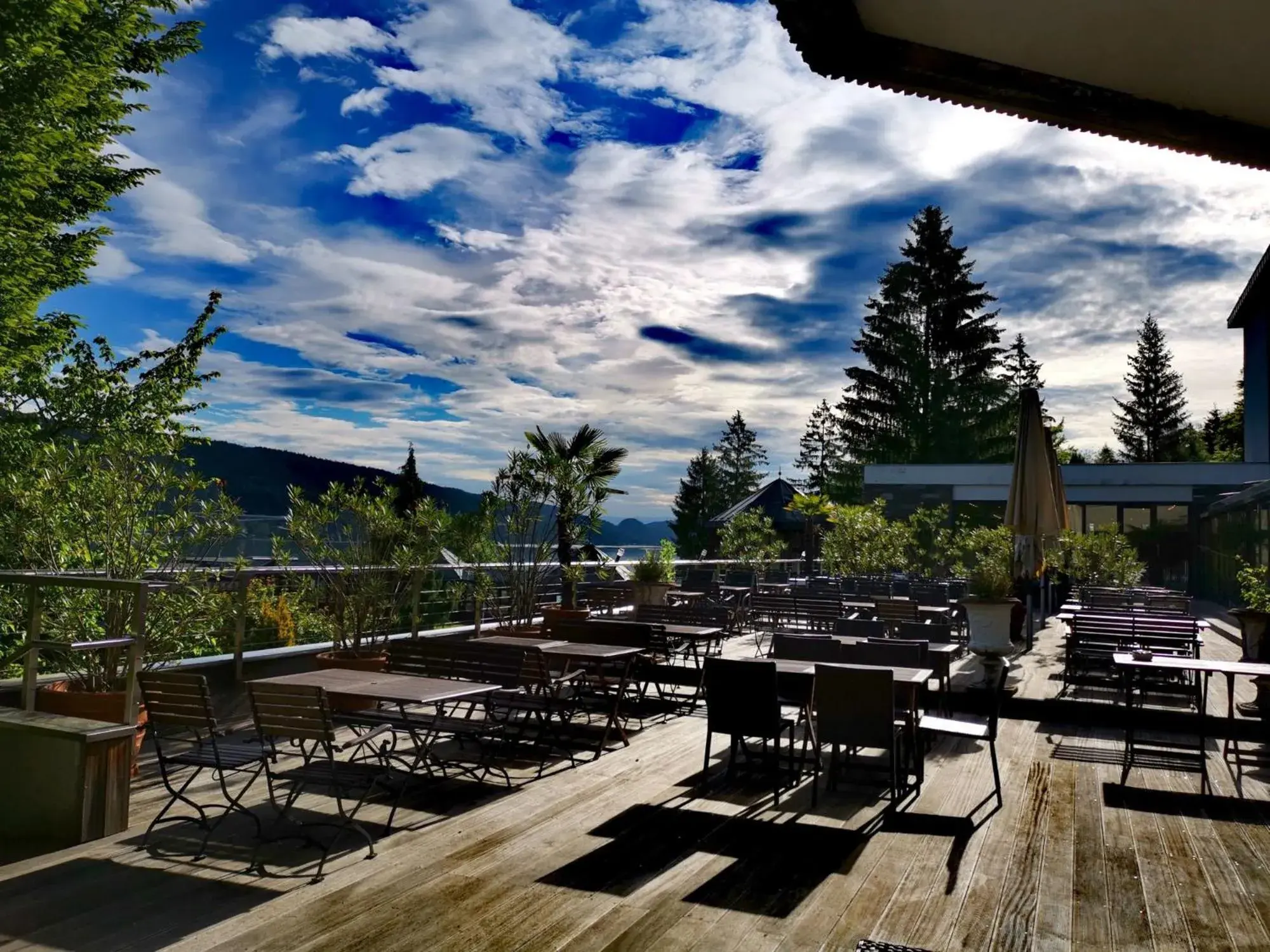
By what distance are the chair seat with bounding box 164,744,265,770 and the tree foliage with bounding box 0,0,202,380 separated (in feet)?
21.5

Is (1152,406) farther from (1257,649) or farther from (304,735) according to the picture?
(304,735)

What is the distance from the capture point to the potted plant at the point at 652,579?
11664 millimetres

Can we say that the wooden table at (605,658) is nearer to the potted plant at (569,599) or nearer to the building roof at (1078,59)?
the potted plant at (569,599)

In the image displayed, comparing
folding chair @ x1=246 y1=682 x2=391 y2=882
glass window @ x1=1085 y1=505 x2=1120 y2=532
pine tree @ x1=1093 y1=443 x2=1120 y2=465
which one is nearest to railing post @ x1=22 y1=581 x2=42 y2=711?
folding chair @ x1=246 y1=682 x2=391 y2=882

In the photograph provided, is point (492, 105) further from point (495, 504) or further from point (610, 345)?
point (610, 345)

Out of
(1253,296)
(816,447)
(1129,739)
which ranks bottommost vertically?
(1129,739)

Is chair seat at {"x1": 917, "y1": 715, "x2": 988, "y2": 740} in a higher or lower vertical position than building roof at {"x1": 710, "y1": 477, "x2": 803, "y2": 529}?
lower

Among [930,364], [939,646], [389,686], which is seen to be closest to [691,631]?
[939,646]

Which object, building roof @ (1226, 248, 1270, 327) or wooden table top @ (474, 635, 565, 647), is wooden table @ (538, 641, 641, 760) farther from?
building roof @ (1226, 248, 1270, 327)

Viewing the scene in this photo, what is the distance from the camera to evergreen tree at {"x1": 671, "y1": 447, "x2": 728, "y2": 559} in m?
63.5

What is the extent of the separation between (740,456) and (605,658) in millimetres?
60323

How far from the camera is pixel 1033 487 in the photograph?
893 centimetres

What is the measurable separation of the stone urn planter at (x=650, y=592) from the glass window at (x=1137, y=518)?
1853 cm

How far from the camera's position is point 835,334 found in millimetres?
41125
